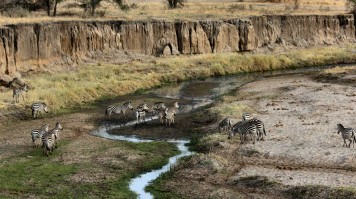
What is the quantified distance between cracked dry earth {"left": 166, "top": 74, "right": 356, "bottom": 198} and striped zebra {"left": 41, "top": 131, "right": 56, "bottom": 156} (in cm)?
590

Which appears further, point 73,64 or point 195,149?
point 73,64

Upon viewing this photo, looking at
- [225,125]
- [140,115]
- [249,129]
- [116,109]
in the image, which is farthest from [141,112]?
[249,129]

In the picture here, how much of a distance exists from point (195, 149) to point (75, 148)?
17.6 ft

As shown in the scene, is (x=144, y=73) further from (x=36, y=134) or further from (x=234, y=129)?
(x=234, y=129)

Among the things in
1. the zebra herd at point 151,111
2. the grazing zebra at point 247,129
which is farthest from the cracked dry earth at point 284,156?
the zebra herd at point 151,111

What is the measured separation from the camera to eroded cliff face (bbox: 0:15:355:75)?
Result: 47375mm

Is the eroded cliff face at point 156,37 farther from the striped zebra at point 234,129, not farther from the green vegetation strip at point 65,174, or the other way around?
the striped zebra at point 234,129

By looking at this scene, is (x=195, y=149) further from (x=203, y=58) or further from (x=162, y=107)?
(x=203, y=58)

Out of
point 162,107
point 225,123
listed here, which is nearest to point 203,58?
point 162,107

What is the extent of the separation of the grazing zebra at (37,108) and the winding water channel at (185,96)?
13.1ft

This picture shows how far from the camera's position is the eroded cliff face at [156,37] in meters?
47.4

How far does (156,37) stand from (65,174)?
117 ft

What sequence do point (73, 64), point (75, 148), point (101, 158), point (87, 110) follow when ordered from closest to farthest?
point (101, 158) → point (75, 148) → point (87, 110) → point (73, 64)

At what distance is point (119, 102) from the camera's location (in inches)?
1626
